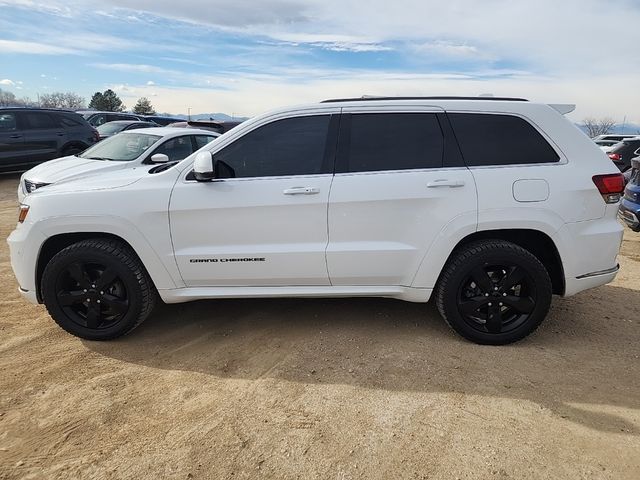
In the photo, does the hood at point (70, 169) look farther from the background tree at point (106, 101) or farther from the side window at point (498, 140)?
the background tree at point (106, 101)

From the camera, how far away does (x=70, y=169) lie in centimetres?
764

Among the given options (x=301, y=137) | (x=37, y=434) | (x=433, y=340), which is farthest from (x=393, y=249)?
(x=37, y=434)

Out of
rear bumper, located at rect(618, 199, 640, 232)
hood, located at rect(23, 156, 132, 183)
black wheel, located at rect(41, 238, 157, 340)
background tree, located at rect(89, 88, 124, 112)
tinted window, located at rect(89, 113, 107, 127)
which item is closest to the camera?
black wheel, located at rect(41, 238, 157, 340)

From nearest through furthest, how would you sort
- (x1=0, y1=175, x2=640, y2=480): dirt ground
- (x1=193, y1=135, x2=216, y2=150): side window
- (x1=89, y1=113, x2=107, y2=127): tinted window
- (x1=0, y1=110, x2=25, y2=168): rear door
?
(x1=0, y1=175, x2=640, y2=480): dirt ground
(x1=193, y1=135, x2=216, y2=150): side window
(x1=0, y1=110, x2=25, y2=168): rear door
(x1=89, y1=113, x2=107, y2=127): tinted window

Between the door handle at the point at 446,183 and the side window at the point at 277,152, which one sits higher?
the side window at the point at 277,152

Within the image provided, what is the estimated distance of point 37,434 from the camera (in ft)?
8.92

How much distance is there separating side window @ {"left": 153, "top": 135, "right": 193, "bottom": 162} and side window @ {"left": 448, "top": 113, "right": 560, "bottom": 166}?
576cm

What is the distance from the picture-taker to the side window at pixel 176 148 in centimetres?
817

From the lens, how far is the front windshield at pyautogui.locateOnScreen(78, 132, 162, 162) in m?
8.08

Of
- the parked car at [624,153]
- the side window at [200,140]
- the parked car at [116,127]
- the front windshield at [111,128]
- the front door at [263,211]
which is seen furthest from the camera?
the front windshield at [111,128]

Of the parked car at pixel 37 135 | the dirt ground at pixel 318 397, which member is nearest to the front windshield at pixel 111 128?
the parked car at pixel 37 135

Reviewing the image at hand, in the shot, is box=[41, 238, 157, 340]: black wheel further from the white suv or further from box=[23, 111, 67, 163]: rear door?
box=[23, 111, 67, 163]: rear door

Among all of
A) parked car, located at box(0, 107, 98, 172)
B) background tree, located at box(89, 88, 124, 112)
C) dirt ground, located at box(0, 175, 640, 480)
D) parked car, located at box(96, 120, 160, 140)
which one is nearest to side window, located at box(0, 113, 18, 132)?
parked car, located at box(0, 107, 98, 172)

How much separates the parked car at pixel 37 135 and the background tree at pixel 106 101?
127 ft
